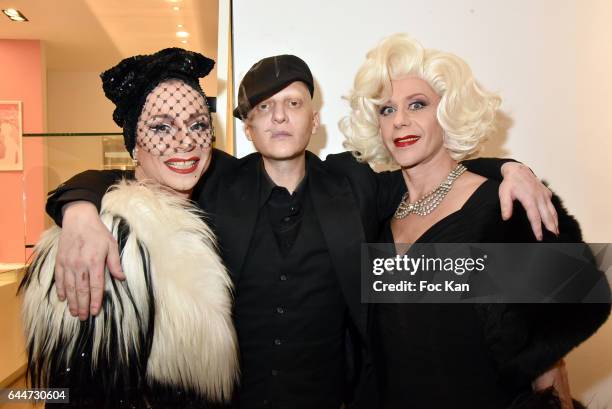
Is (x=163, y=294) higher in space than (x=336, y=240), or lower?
lower

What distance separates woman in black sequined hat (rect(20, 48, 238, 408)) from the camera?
1.21 m

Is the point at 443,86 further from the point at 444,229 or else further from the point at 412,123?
the point at 444,229

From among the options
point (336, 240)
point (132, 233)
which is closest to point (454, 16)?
point (336, 240)

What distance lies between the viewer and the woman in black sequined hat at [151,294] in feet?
3.98

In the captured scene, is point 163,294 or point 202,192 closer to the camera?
point 163,294

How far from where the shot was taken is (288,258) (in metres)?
1.63

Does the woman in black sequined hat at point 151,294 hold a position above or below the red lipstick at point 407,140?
below

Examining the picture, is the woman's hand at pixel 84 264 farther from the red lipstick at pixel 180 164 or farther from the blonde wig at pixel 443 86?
the blonde wig at pixel 443 86

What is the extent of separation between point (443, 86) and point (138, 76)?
1.11 metres

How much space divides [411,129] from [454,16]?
1.00 metres

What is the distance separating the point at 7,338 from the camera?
8.91 feet

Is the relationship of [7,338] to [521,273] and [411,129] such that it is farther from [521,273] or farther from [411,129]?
[521,273]

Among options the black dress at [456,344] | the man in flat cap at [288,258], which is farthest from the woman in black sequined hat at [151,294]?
the black dress at [456,344]

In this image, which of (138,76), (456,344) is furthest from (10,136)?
(456,344)
